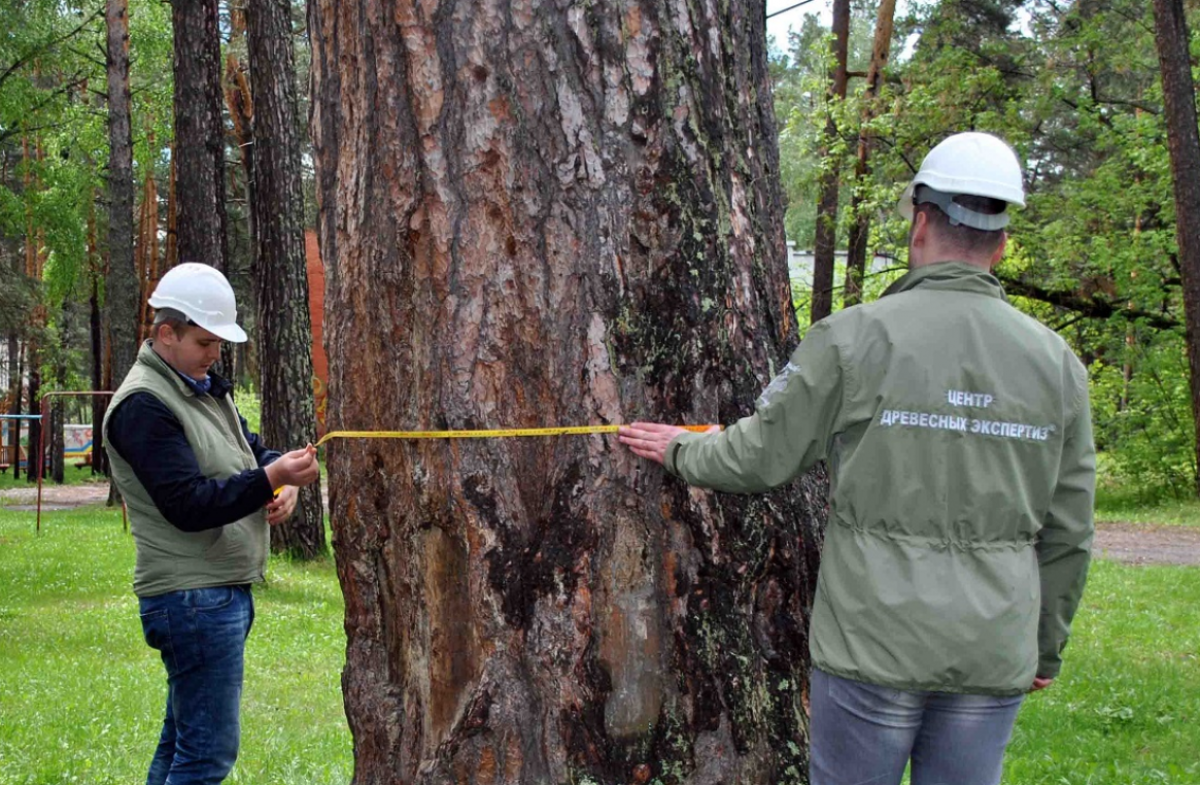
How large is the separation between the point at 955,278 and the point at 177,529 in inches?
92.8

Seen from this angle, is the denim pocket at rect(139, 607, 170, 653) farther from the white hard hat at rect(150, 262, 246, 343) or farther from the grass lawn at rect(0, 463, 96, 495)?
the grass lawn at rect(0, 463, 96, 495)

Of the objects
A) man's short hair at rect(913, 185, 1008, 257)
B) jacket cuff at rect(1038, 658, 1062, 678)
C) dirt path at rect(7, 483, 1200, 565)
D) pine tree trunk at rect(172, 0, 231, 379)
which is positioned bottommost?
dirt path at rect(7, 483, 1200, 565)

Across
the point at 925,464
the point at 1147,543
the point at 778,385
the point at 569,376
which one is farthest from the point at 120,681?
the point at 1147,543

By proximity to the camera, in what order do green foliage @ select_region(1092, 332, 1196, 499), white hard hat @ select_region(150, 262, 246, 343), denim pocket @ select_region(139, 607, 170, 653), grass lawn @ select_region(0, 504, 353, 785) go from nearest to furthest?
1. denim pocket @ select_region(139, 607, 170, 653)
2. white hard hat @ select_region(150, 262, 246, 343)
3. grass lawn @ select_region(0, 504, 353, 785)
4. green foliage @ select_region(1092, 332, 1196, 499)

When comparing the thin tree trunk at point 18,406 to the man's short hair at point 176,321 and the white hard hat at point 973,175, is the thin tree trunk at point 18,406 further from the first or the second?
the white hard hat at point 973,175

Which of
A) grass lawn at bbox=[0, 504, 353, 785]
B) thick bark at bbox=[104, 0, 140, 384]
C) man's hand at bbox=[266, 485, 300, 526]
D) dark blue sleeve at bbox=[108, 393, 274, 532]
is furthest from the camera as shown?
thick bark at bbox=[104, 0, 140, 384]

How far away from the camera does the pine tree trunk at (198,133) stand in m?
11.9

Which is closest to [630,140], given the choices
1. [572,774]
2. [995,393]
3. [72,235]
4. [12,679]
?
[995,393]

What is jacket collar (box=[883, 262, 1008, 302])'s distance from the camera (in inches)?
99.1

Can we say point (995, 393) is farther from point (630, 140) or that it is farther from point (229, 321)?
point (229, 321)

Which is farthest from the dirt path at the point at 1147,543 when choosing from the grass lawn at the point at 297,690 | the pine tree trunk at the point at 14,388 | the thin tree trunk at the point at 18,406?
the pine tree trunk at the point at 14,388

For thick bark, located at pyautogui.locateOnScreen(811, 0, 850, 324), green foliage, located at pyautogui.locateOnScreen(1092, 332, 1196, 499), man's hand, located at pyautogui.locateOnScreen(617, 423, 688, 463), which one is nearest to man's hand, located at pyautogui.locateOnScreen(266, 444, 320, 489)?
man's hand, located at pyautogui.locateOnScreen(617, 423, 688, 463)

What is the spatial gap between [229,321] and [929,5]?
77.0ft

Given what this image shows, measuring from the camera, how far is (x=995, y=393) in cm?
245
